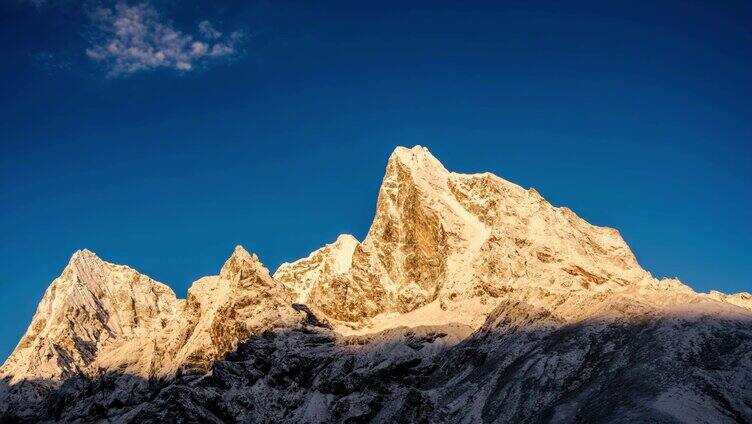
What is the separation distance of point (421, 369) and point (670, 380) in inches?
2877

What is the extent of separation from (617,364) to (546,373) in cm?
1451

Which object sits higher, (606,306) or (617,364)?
(606,306)

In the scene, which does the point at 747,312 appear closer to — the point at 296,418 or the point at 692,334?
the point at 692,334

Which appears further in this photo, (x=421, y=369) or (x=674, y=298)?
(x=421, y=369)

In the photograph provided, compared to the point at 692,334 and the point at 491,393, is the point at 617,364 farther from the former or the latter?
the point at 491,393

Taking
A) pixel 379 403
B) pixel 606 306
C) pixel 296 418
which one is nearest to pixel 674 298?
pixel 606 306

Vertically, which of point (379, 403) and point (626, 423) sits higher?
point (379, 403)

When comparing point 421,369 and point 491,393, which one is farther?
point 421,369

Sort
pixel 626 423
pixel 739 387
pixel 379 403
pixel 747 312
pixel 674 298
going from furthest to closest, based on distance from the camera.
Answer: pixel 379 403 → pixel 674 298 → pixel 747 312 → pixel 739 387 → pixel 626 423

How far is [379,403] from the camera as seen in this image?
186750 millimetres

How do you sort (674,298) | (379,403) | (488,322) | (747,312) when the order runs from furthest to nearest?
(488,322) → (379,403) → (674,298) → (747,312)

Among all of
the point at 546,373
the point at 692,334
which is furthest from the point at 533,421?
the point at 692,334

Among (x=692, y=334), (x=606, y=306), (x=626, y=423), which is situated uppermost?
(x=606, y=306)

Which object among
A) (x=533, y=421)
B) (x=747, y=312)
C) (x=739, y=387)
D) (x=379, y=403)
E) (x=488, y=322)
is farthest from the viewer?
(x=488, y=322)
